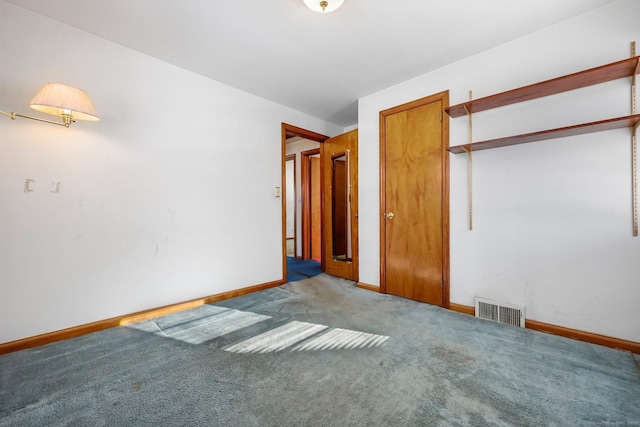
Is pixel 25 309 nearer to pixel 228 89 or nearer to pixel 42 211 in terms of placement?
pixel 42 211

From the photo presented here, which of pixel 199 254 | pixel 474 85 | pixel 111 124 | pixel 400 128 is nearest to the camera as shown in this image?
A: pixel 111 124

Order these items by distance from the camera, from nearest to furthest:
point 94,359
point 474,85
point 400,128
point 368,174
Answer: point 94,359 < point 474,85 < point 400,128 < point 368,174

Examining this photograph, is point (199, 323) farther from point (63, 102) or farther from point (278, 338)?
point (63, 102)

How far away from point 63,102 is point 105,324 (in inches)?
71.1

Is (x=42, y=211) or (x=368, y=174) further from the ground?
(x=368, y=174)

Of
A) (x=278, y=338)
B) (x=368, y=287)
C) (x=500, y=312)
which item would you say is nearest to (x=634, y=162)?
(x=500, y=312)

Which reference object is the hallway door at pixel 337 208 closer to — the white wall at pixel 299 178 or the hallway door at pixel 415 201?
the hallway door at pixel 415 201

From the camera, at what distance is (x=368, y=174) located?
349 centimetres

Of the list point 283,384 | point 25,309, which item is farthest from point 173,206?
point 283,384

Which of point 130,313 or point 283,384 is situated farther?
point 130,313

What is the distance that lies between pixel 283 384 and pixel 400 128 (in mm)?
2836

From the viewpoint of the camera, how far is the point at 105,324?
227 cm

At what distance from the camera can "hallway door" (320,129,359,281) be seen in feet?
13.3

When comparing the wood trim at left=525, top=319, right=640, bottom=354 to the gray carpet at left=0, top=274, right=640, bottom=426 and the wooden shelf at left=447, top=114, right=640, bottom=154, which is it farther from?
the wooden shelf at left=447, top=114, right=640, bottom=154
